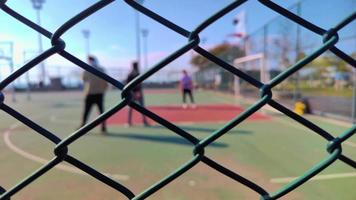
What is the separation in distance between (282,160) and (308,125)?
421 cm

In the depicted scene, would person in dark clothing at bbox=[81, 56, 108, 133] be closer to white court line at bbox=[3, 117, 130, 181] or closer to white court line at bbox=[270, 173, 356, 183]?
white court line at bbox=[3, 117, 130, 181]

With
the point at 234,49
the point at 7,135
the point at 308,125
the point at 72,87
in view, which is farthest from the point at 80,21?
the point at 72,87

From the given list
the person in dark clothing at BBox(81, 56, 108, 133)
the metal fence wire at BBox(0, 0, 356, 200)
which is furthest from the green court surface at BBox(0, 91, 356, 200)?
the metal fence wire at BBox(0, 0, 356, 200)

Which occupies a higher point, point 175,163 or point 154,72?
point 175,163

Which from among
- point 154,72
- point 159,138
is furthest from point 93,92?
point 154,72

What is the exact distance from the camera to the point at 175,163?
480 centimetres

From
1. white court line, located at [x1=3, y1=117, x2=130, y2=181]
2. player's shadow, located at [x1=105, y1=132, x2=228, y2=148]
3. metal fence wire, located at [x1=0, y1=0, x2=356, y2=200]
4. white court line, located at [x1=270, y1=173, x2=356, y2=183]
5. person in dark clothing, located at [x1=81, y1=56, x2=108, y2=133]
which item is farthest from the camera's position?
person in dark clothing, located at [x1=81, y1=56, x2=108, y2=133]

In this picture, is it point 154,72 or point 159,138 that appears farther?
point 159,138

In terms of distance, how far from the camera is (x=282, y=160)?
483 centimetres

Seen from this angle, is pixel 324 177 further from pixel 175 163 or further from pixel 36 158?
pixel 36 158

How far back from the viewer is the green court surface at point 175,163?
352cm

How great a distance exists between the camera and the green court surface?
3521mm

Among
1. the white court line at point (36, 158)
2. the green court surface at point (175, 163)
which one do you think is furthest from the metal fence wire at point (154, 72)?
the white court line at point (36, 158)

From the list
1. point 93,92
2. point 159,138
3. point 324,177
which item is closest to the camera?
point 324,177
